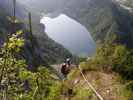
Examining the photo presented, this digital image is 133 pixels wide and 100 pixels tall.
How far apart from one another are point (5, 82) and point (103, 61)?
986 centimetres

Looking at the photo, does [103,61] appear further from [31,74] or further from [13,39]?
[13,39]

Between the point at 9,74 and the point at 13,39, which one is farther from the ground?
the point at 13,39

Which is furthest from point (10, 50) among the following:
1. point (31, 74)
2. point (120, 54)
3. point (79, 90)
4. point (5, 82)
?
point (120, 54)

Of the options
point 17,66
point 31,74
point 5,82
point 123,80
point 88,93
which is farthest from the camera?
point 123,80

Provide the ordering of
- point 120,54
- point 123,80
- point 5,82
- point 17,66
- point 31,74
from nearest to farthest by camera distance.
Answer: point 5,82 → point 17,66 → point 31,74 → point 123,80 → point 120,54

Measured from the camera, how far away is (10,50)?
4875 millimetres

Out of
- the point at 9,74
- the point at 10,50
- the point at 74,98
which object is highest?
the point at 10,50

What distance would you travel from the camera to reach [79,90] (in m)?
12.1

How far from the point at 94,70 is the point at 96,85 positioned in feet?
7.34

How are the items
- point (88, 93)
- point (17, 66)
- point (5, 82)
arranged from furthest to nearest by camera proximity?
point (88, 93)
point (17, 66)
point (5, 82)

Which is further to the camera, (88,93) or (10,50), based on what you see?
(88,93)

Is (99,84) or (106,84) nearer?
(106,84)

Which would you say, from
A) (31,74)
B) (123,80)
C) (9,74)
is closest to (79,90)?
(123,80)

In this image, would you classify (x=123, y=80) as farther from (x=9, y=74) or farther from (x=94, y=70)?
(x=9, y=74)
